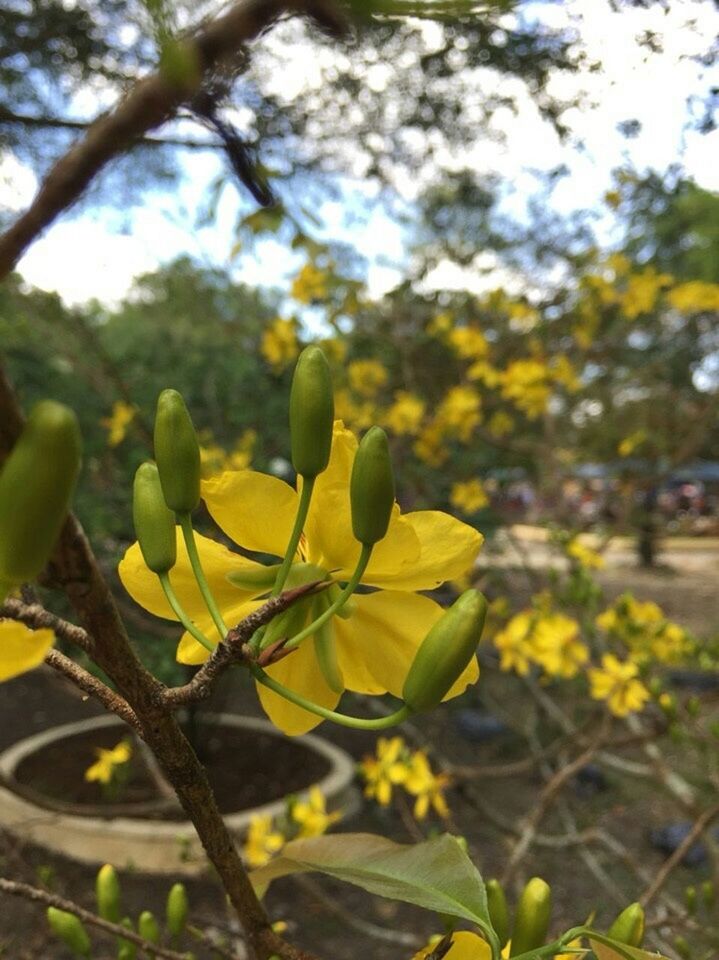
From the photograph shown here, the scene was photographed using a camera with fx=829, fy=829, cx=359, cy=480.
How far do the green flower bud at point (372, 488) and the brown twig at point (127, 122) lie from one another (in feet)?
0.46

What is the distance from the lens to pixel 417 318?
340 cm

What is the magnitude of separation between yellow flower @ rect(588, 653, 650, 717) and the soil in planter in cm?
154

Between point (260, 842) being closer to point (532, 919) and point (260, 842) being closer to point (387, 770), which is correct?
point (387, 770)

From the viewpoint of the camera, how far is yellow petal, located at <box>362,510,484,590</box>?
0.39m

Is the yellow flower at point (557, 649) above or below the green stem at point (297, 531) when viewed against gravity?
above

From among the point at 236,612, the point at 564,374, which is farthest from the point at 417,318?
the point at 236,612

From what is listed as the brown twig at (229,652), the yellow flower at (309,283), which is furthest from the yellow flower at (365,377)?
the brown twig at (229,652)

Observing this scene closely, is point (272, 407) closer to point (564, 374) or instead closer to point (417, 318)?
point (417, 318)

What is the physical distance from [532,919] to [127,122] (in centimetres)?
41

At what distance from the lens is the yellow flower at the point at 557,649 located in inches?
79.8

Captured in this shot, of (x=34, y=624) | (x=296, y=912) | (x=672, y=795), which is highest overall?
(x=672, y=795)

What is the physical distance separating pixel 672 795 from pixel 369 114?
1.82m

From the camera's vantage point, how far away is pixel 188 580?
1.38ft

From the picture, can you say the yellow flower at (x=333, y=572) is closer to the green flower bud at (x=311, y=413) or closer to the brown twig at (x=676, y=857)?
the green flower bud at (x=311, y=413)
